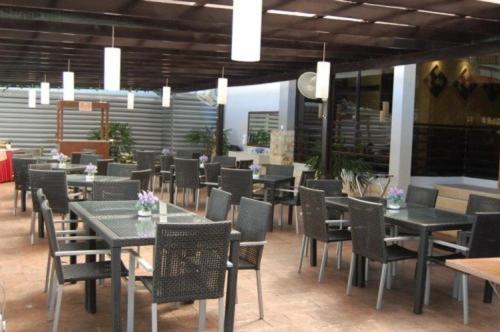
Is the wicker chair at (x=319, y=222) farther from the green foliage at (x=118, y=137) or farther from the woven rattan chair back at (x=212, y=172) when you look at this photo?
the green foliage at (x=118, y=137)

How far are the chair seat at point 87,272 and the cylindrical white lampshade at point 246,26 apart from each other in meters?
1.67

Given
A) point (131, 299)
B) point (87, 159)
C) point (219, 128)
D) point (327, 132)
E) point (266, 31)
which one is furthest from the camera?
point (219, 128)

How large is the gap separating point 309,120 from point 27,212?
653cm

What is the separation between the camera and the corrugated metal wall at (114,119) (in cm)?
1659

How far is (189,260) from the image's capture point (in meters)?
3.28

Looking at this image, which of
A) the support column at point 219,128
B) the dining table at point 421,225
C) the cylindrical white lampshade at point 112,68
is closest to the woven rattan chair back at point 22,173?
the cylindrical white lampshade at point 112,68

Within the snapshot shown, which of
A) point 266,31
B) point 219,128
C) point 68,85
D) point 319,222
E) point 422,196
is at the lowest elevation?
point 319,222

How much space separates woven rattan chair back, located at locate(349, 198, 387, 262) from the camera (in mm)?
4680

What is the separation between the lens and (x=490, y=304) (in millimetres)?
5059

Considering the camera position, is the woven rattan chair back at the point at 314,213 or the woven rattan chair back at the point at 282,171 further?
the woven rattan chair back at the point at 282,171

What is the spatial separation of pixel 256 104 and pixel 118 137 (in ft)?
14.7

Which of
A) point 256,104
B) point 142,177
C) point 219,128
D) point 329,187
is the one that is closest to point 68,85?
point 142,177

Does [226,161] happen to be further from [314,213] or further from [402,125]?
[314,213]

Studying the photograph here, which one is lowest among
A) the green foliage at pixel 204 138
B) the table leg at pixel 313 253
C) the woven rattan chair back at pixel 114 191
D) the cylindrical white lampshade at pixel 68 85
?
the table leg at pixel 313 253
